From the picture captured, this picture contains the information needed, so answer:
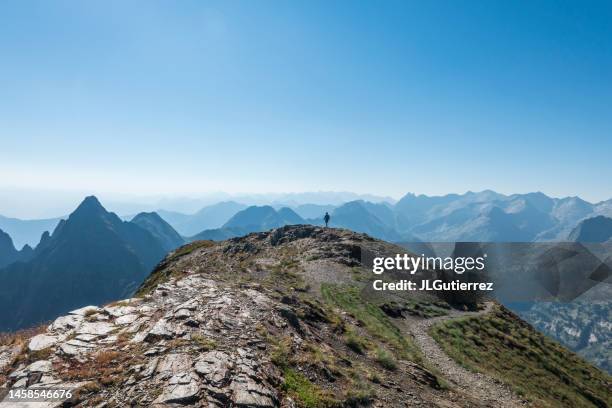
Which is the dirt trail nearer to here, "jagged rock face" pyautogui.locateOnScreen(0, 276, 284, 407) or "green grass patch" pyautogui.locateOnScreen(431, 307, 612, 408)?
"green grass patch" pyautogui.locateOnScreen(431, 307, 612, 408)

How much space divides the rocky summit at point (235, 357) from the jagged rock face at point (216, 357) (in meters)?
0.06

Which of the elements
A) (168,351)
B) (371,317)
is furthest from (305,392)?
(371,317)

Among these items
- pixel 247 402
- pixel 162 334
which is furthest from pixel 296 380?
pixel 162 334

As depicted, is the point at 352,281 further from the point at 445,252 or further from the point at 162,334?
the point at 162,334

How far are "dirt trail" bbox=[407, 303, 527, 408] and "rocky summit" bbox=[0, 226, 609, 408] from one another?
0.39ft

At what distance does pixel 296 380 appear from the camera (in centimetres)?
1516

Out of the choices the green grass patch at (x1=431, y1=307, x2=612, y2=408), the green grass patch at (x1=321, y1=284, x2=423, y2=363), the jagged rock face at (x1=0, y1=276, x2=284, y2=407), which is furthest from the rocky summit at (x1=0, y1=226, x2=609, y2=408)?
the green grass patch at (x1=431, y1=307, x2=612, y2=408)

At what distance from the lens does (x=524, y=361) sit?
35031 mm

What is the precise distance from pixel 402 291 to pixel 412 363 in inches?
976

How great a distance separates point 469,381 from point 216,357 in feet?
70.5

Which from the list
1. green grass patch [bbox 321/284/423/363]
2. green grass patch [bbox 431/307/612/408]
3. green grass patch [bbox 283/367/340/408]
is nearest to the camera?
green grass patch [bbox 283/367/340/408]

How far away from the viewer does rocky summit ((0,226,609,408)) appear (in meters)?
12.5

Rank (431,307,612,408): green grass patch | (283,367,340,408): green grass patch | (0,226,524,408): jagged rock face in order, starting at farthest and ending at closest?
(431,307,612,408): green grass patch → (283,367,340,408): green grass patch → (0,226,524,408): jagged rock face

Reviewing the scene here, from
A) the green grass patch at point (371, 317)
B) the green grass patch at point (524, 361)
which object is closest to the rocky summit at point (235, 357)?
the green grass patch at point (371, 317)
